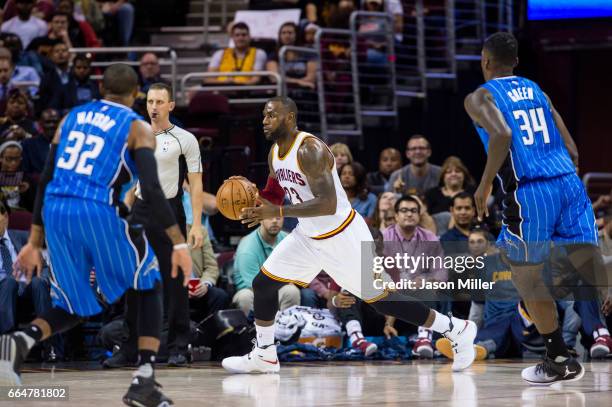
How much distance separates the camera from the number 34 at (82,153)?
5680 mm

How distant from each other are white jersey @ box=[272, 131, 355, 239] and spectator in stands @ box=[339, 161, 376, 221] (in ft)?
10.8

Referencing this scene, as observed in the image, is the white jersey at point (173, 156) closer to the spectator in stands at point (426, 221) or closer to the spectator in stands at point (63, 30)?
the spectator in stands at point (426, 221)

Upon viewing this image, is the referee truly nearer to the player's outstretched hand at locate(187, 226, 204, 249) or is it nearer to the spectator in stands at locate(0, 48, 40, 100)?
the player's outstretched hand at locate(187, 226, 204, 249)

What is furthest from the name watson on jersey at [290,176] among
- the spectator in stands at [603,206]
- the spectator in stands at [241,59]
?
the spectator in stands at [241,59]

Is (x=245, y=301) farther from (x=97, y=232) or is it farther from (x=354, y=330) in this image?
(x=97, y=232)

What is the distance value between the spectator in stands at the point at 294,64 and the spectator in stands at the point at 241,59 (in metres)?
0.19

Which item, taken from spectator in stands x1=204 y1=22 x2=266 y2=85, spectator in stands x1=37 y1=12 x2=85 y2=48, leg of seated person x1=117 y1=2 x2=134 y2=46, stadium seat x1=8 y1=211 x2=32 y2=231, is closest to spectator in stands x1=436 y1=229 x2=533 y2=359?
stadium seat x1=8 y1=211 x2=32 y2=231

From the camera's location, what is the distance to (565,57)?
16.1 metres

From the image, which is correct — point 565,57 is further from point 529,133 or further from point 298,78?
point 529,133

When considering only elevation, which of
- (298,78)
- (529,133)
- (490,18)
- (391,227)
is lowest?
(391,227)

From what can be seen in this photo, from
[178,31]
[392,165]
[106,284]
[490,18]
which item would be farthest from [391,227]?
[178,31]

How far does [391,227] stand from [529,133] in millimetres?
3582

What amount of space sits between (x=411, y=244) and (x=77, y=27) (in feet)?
22.5

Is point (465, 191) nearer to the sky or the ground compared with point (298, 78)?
nearer to the ground
